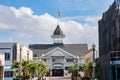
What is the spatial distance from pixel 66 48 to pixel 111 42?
88811mm

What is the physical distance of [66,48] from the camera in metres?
154

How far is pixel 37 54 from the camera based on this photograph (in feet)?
491

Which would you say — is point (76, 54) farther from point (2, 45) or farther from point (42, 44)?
point (2, 45)

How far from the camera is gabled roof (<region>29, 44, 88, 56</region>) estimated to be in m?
151

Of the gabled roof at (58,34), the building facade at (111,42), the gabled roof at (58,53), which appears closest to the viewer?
the building facade at (111,42)

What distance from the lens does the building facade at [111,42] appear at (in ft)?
198

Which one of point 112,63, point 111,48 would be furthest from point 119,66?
point 111,48

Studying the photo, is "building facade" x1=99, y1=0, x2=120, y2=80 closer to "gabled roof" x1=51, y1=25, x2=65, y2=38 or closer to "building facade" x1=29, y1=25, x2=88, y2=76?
"building facade" x1=29, y1=25, x2=88, y2=76

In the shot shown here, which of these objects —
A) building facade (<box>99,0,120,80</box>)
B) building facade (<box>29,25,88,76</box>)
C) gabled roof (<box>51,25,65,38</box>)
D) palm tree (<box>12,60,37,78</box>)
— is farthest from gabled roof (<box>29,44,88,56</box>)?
building facade (<box>99,0,120,80</box>)

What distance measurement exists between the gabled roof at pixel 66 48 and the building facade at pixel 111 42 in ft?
250

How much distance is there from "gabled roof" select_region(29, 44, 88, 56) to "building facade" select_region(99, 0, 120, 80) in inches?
3005

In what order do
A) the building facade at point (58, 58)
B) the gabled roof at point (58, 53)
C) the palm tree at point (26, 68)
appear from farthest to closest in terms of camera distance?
1. the gabled roof at point (58, 53)
2. the building facade at point (58, 58)
3. the palm tree at point (26, 68)

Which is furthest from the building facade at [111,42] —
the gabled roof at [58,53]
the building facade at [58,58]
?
the gabled roof at [58,53]

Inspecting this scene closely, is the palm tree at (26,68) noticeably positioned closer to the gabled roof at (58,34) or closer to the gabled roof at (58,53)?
the gabled roof at (58,53)
